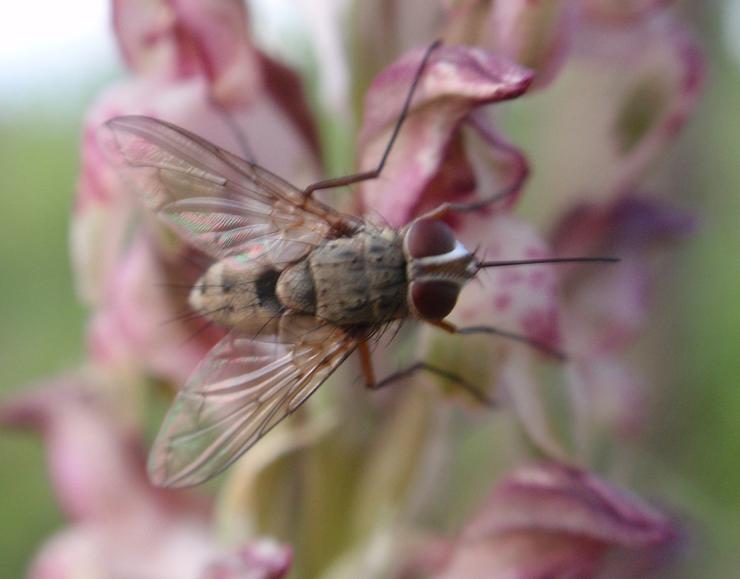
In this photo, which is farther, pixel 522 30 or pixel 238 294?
pixel 238 294

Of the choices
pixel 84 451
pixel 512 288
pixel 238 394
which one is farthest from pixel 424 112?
pixel 84 451

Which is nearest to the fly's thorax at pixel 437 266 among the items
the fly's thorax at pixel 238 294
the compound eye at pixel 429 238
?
the compound eye at pixel 429 238

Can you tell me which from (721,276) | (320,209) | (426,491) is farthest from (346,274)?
(721,276)

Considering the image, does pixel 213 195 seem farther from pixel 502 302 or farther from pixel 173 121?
pixel 502 302

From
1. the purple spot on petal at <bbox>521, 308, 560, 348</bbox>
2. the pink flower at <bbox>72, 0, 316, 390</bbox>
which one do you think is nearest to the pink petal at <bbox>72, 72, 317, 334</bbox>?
the pink flower at <bbox>72, 0, 316, 390</bbox>

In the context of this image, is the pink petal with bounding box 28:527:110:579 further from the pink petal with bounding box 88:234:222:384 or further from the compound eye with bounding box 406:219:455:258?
the compound eye with bounding box 406:219:455:258

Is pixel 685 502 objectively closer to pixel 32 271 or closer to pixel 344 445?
pixel 344 445

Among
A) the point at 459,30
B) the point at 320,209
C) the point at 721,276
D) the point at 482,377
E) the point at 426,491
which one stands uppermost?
the point at 459,30
